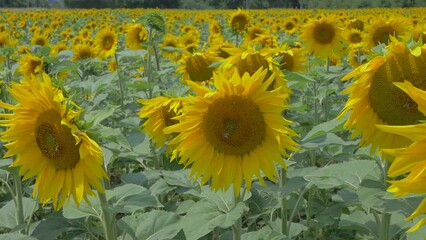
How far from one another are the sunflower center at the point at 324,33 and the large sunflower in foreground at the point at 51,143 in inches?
154

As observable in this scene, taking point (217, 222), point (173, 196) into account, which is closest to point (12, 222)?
point (173, 196)

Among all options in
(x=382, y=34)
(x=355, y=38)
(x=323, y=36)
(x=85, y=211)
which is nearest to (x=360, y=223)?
(x=85, y=211)

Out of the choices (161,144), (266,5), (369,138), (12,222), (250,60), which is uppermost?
(250,60)

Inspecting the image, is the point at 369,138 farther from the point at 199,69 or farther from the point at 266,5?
the point at 266,5

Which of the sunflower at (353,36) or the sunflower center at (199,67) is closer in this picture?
the sunflower center at (199,67)

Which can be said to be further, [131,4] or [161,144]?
[131,4]

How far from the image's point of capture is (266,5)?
163 ft

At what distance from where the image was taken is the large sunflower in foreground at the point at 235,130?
191 cm

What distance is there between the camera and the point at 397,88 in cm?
183

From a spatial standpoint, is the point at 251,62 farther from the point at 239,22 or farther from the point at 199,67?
the point at 239,22

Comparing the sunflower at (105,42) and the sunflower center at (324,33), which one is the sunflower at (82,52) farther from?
the sunflower center at (324,33)

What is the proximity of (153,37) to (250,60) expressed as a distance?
10.8 feet

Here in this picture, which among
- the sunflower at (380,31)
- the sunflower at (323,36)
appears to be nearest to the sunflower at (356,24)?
the sunflower at (323,36)

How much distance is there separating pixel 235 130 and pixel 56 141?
2.20ft
